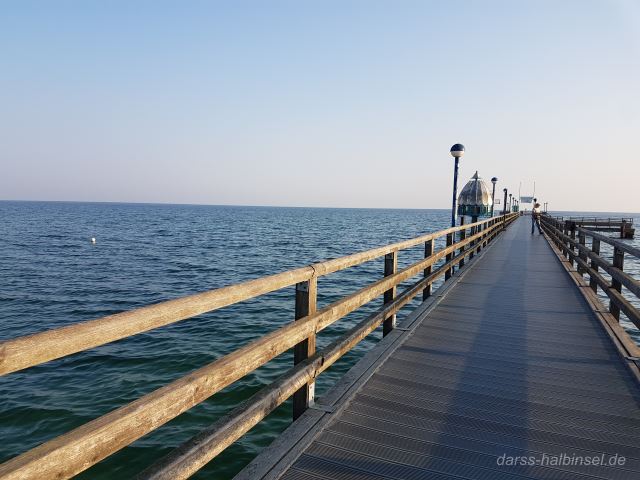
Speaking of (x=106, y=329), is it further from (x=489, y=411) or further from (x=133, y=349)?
(x=133, y=349)

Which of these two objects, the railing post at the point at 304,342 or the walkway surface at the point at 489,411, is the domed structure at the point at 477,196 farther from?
the railing post at the point at 304,342

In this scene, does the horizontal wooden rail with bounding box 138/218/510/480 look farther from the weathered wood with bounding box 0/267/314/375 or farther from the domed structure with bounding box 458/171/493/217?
the domed structure with bounding box 458/171/493/217

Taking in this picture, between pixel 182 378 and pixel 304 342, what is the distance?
141 cm

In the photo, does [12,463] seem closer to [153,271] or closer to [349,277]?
[349,277]

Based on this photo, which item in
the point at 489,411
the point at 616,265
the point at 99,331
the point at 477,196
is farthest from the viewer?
the point at 477,196

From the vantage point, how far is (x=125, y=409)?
6.01ft

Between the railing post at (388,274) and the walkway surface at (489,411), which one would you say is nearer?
the walkway surface at (489,411)

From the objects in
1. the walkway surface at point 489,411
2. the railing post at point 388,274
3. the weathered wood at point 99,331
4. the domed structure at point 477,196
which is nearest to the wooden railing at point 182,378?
the weathered wood at point 99,331

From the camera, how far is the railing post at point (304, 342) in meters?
3.39

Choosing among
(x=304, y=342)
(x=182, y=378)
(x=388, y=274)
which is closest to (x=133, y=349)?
(x=388, y=274)

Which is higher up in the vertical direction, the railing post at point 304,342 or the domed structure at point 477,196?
the domed structure at point 477,196

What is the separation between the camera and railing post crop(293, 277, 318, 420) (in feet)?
11.1

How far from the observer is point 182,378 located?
221 centimetres

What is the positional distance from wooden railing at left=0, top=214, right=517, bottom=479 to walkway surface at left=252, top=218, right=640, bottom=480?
1.71ft
